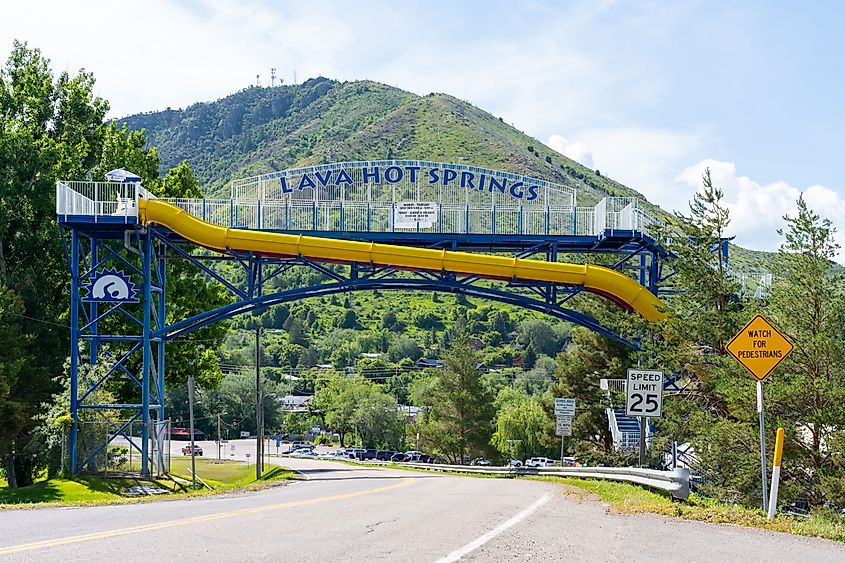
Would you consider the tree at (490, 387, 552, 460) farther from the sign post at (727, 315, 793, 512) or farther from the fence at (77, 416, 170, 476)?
the sign post at (727, 315, 793, 512)

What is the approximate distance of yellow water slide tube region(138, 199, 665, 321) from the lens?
108 feet

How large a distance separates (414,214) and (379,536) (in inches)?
1001

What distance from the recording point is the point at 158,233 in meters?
34.3

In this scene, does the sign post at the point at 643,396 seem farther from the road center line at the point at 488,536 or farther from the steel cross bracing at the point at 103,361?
the steel cross bracing at the point at 103,361

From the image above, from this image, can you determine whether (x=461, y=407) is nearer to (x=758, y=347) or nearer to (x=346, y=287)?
(x=346, y=287)

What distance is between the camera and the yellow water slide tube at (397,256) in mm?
33062

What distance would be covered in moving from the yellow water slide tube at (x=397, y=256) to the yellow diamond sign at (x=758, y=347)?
17.6 meters

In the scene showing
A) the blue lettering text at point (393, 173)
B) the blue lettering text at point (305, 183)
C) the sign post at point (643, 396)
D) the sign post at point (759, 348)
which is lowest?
the sign post at point (643, 396)

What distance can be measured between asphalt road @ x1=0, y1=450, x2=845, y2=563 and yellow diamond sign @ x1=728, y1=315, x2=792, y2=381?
3406 millimetres

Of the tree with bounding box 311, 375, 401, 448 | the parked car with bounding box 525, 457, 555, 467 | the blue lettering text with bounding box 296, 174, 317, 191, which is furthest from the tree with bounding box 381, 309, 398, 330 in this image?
the blue lettering text with bounding box 296, 174, 317, 191

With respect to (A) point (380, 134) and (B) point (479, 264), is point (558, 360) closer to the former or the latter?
→ (B) point (479, 264)

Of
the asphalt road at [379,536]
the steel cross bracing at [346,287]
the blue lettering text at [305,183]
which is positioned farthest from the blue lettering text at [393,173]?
the asphalt road at [379,536]

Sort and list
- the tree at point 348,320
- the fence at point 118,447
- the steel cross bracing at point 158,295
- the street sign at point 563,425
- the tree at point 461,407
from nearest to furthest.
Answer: the fence at point 118,447
the steel cross bracing at point 158,295
the street sign at point 563,425
the tree at point 461,407
the tree at point 348,320

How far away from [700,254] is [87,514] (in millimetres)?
19623
